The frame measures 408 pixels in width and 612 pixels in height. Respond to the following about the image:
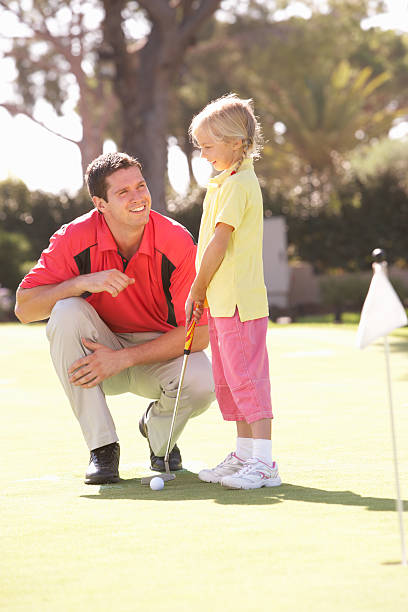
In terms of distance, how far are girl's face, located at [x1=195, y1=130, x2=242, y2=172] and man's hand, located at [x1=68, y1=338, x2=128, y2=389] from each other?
80 centimetres

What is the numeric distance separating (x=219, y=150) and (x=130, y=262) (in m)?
0.62

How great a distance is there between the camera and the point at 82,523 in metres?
2.95

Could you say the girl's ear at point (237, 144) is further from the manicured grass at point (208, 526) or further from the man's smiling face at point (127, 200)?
the manicured grass at point (208, 526)

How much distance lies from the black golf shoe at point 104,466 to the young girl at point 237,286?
0.31m

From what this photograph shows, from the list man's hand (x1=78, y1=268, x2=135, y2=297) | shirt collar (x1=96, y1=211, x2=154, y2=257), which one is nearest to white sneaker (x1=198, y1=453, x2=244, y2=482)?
man's hand (x1=78, y1=268, x2=135, y2=297)

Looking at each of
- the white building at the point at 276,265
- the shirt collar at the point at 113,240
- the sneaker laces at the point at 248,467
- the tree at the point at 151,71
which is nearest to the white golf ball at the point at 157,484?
the sneaker laces at the point at 248,467

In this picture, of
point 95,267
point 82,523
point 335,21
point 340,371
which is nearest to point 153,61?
point 335,21

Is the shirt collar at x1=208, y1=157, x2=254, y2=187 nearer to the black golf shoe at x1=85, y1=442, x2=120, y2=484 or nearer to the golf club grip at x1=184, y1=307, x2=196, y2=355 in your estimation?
the golf club grip at x1=184, y1=307, x2=196, y2=355

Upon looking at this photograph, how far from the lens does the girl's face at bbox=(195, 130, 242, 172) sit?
3.69 meters

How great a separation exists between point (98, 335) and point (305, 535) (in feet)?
5.09

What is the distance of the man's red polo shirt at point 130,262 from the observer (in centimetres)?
402

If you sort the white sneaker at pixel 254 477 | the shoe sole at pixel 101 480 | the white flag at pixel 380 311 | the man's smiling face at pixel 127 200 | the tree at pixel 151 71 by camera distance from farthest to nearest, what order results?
the tree at pixel 151 71
the man's smiling face at pixel 127 200
the shoe sole at pixel 101 480
the white sneaker at pixel 254 477
the white flag at pixel 380 311

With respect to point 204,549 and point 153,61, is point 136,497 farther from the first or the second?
point 153,61

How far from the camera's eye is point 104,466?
3.72 meters
